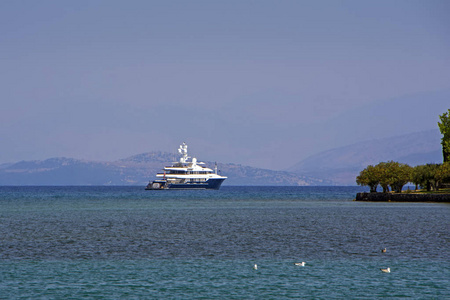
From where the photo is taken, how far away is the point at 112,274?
107 ft

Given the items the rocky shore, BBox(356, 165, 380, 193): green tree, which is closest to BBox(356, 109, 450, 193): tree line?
BBox(356, 165, 380, 193): green tree

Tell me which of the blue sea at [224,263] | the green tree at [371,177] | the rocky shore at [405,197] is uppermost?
the green tree at [371,177]

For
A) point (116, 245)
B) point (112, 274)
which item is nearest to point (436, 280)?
point (112, 274)

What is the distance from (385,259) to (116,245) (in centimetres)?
1816

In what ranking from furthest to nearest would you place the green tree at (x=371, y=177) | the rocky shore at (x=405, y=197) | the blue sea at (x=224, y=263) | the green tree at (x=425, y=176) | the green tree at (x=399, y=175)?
the green tree at (x=371, y=177) < the green tree at (x=399, y=175) < the green tree at (x=425, y=176) < the rocky shore at (x=405, y=197) < the blue sea at (x=224, y=263)

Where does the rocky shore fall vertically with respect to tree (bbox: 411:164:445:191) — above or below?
below

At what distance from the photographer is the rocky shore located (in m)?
110

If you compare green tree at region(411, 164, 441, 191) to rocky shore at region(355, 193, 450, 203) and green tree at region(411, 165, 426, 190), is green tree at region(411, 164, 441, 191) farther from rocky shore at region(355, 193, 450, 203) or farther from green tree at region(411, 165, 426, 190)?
rocky shore at region(355, 193, 450, 203)

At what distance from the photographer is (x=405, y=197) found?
117 metres

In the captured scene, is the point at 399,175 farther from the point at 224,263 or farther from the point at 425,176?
the point at 224,263

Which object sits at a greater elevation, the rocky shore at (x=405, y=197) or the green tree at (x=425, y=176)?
the green tree at (x=425, y=176)

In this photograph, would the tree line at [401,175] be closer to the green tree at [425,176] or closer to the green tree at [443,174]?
the green tree at [425,176]

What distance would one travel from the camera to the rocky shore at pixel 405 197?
110 meters

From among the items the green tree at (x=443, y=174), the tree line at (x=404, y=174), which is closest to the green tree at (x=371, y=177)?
the tree line at (x=404, y=174)
